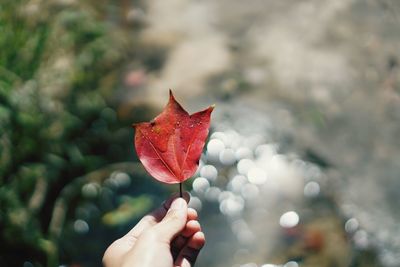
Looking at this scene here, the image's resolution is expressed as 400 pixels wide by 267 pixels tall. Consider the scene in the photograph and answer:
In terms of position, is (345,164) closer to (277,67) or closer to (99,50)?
(277,67)

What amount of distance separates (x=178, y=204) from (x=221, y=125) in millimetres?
1667

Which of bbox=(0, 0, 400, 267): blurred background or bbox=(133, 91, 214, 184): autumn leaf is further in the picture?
bbox=(0, 0, 400, 267): blurred background

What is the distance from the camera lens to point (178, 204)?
5.28 feet

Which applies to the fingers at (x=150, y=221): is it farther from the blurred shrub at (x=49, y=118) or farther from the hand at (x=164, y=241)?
the blurred shrub at (x=49, y=118)

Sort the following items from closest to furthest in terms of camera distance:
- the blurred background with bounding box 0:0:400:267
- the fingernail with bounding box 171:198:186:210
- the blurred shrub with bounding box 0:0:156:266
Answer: the fingernail with bounding box 171:198:186:210 < the blurred shrub with bounding box 0:0:156:266 < the blurred background with bounding box 0:0:400:267

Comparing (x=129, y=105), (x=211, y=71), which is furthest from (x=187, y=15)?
(x=129, y=105)

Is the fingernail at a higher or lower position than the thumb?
higher

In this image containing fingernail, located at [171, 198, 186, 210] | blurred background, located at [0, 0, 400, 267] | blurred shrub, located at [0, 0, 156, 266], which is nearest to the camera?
fingernail, located at [171, 198, 186, 210]

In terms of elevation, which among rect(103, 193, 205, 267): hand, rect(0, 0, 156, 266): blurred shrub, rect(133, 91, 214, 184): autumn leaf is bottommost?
rect(103, 193, 205, 267): hand

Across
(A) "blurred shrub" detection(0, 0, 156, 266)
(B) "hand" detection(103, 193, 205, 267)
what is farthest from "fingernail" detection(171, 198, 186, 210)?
(A) "blurred shrub" detection(0, 0, 156, 266)

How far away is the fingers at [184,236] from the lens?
1.62m

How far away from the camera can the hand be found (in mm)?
1518

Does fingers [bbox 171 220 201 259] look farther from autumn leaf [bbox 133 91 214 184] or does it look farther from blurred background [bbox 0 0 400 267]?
blurred background [bbox 0 0 400 267]

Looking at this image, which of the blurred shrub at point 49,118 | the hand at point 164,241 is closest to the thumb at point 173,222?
the hand at point 164,241
